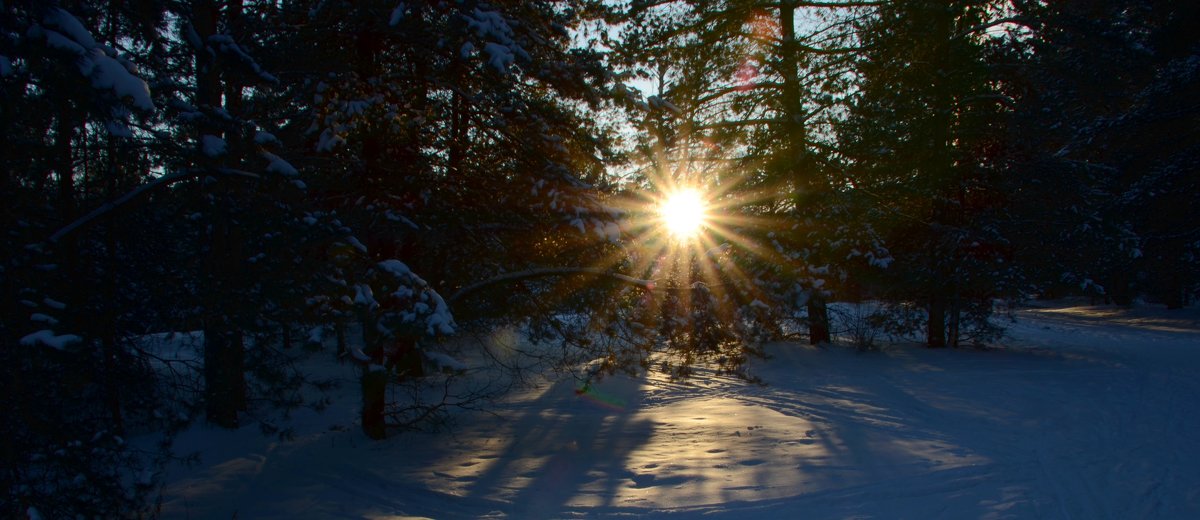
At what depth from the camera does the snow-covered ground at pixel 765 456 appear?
645 cm

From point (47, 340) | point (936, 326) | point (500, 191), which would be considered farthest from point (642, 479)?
point (936, 326)

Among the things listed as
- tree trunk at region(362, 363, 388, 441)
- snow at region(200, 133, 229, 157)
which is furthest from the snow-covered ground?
snow at region(200, 133, 229, 157)

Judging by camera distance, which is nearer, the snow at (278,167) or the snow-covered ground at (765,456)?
the snow at (278,167)

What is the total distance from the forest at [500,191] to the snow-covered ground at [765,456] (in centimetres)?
84

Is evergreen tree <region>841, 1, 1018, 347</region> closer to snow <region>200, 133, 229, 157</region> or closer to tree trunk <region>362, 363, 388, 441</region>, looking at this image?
tree trunk <region>362, 363, 388, 441</region>

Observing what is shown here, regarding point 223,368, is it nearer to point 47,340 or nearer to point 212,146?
point 212,146

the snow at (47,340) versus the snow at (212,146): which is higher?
the snow at (212,146)

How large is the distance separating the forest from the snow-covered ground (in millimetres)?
837

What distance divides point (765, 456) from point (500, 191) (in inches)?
188

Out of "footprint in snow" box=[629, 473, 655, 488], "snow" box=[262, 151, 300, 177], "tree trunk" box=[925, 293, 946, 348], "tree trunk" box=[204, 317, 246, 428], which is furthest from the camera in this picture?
"tree trunk" box=[925, 293, 946, 348]

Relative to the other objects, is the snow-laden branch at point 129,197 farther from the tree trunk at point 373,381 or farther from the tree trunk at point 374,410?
the tree trunk at point 374,410

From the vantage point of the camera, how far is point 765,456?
317 inches

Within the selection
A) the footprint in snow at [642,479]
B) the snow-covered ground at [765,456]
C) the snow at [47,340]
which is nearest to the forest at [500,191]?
the snow at [47,340]

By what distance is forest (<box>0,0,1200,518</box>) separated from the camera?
14.8 ft
